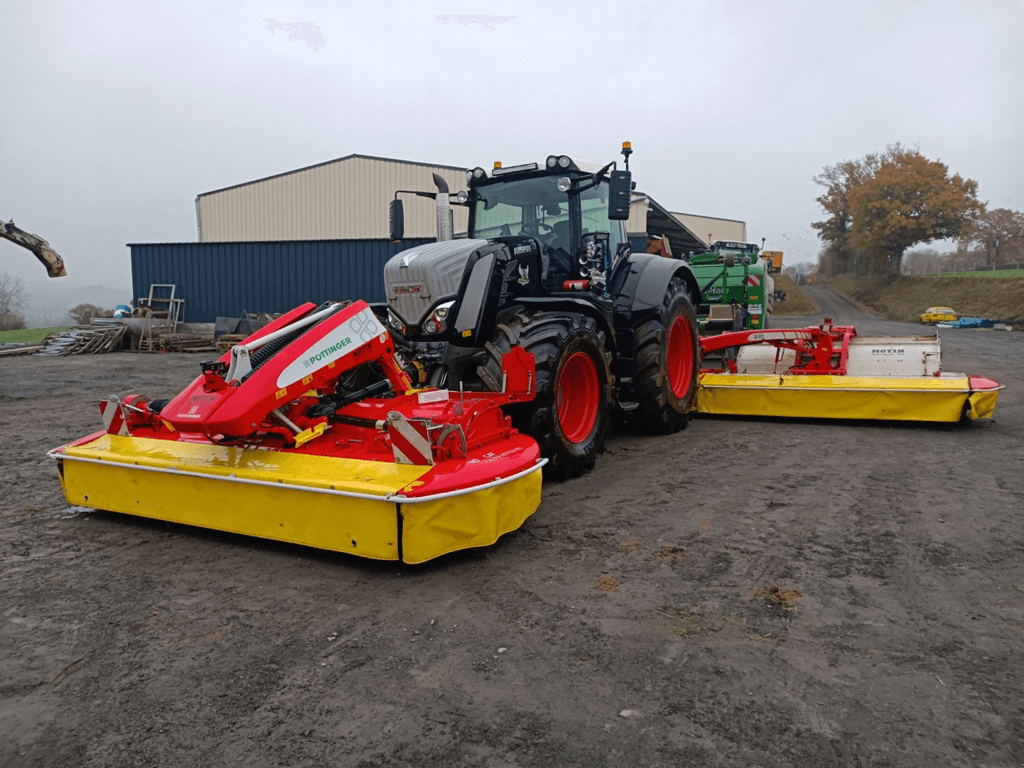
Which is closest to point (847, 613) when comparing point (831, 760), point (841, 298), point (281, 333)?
point (831, 760)

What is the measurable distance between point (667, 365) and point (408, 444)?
3755 millimetres

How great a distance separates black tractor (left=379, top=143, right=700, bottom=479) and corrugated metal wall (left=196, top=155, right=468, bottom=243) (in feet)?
55.7

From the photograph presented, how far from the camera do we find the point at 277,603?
11.1ft

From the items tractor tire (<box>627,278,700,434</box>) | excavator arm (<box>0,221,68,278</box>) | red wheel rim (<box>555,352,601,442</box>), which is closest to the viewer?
red wheel rim (<box>555,352,601,442</box>)

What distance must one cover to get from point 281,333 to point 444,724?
Result: 102 inches

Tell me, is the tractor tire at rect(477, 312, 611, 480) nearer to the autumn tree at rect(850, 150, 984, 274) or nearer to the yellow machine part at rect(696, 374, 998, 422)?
the yellow machine part at rect(696, 374, 998, 422)

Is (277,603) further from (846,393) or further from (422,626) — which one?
(846,393)

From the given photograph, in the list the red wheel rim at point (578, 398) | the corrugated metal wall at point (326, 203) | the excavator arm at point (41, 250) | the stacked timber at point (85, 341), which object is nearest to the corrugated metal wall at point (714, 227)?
the corrugated metal wall at point (326, 203)

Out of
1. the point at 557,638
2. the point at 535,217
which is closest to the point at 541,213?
the point at 535,217

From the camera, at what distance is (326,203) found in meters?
25.1

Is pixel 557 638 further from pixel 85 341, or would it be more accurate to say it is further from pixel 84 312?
pixel 84 312

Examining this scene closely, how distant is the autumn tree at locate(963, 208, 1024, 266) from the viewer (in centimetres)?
6000

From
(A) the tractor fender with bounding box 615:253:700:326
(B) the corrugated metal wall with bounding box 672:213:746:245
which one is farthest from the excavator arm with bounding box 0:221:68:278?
(B) the corrugated metal wall with bounding box 672:213:746:245

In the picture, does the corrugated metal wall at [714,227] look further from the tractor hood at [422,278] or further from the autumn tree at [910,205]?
the tractor hood at [422,278]
